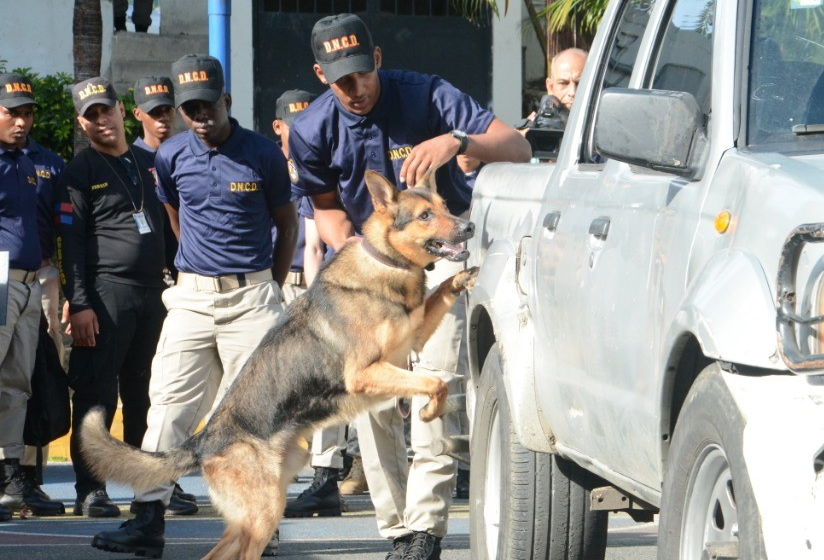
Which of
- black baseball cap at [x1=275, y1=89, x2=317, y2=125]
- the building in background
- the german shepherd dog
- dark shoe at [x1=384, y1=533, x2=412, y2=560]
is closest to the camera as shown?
the german shepherd dog

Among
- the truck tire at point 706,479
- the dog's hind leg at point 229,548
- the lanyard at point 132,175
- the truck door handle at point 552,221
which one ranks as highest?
the truck door handle at point 552,221

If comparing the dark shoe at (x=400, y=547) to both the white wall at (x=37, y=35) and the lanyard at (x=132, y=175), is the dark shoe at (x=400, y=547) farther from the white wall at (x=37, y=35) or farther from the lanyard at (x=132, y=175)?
the white wall at (x=37, y=35)

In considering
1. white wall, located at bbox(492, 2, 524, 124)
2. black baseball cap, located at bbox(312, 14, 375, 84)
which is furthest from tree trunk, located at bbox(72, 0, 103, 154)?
black baseball cap, located at bbox(312, 14, 375, 84)

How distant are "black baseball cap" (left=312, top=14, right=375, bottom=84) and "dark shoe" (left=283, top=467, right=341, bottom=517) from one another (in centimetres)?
308

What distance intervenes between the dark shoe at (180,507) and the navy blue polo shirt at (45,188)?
1.82 m

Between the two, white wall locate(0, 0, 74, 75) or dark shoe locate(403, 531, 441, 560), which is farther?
white wall locate(0, 0, 74, 75)

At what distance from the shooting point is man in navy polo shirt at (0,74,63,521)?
858 cm

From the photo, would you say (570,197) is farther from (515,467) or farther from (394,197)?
(394,197)

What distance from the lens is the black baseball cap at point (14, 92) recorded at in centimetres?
883

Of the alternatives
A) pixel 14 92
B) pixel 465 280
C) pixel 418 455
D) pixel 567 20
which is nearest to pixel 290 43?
pixel 567 20

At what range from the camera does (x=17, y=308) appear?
340 inches

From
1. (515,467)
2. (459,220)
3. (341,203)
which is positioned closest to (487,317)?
(459,220)

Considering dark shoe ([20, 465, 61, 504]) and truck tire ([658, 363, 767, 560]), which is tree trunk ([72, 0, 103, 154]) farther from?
truck tire ([658, 363, 767, 560])

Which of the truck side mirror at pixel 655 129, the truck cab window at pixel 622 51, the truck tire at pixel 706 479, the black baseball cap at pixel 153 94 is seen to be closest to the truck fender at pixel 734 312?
the truck tire at pixel 706 479
